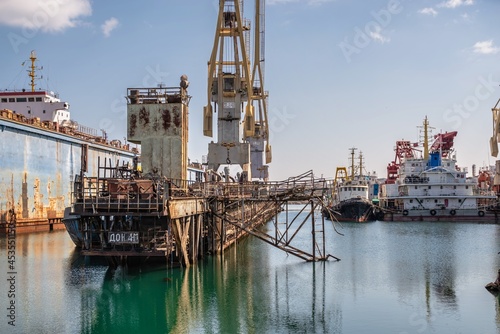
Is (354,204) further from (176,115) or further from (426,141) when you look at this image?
(176,115)

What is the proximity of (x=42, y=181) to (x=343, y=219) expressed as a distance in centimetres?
4364

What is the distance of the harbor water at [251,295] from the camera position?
1664 centimetres

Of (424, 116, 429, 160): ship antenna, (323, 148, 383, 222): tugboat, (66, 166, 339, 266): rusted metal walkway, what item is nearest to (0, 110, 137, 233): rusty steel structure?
(66, 166, 339, 266): rusted metal walkway

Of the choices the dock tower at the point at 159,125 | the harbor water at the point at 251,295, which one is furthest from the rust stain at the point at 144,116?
the harbor water at the point at 251,295

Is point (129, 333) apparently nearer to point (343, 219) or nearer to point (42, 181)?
point (42, 181)

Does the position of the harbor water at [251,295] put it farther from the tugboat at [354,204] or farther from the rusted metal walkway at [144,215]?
the tugboat at [354,204]

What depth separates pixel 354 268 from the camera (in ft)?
90.6

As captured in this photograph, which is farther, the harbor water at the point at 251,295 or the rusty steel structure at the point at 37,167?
the rusty steel structure at the point at 37,167

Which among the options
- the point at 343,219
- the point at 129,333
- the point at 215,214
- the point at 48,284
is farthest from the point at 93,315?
the point at 343,219

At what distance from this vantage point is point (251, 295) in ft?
68.1

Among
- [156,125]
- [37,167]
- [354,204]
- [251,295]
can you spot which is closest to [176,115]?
[156,125]

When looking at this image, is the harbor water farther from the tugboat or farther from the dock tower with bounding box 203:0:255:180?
the tugboat

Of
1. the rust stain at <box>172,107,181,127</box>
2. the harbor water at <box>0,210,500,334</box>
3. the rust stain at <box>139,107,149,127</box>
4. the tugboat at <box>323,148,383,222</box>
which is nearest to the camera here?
the harbor water at <box>0,210,500,334</box>

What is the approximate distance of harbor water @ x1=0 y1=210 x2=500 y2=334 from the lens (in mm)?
16641
